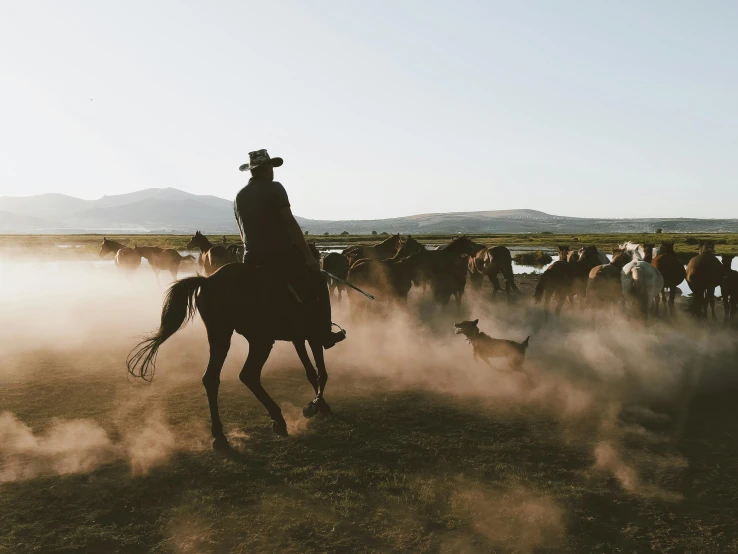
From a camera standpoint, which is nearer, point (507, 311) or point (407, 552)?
point (407, 552)

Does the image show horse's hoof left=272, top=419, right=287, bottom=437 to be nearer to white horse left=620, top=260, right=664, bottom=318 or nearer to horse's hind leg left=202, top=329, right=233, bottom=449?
horse's hind leg left=202, top=329, right=233, bottom=449

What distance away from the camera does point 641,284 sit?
48.4 feet

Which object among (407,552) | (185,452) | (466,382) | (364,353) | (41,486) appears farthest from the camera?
(364,353)

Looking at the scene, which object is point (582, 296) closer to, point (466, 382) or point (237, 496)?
point (466, 382)

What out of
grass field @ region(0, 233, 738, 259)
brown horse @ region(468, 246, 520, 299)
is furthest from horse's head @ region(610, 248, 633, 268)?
grass field @ region(0, 233, 738, 259)

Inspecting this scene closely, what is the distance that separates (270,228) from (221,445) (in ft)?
8.97

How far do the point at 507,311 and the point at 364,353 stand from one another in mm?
8407

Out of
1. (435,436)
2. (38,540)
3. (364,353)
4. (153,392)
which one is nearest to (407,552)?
(435,436)

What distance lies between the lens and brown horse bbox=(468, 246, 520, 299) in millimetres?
22438

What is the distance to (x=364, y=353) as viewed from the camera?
12.0m

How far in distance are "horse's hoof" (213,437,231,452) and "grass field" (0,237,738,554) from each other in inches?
3.5

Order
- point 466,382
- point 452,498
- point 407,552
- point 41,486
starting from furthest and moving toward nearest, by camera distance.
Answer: point 466,382 → point 41,486 → point 452,498 → point 407,552

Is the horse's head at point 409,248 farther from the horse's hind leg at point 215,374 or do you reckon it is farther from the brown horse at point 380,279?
the horse's hind leg at point 215,374

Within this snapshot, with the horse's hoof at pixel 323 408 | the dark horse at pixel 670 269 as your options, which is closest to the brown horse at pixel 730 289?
the dark horse at pixel 670 269
